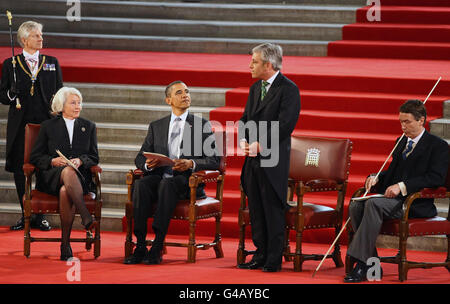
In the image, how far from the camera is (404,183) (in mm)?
5387

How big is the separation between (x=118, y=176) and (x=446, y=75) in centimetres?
316

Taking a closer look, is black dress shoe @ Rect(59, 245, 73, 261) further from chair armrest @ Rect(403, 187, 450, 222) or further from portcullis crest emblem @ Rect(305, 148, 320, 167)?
chair armrest @ Rect(403, 187, 450, 222)

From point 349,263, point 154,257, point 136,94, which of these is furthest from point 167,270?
point 136,94

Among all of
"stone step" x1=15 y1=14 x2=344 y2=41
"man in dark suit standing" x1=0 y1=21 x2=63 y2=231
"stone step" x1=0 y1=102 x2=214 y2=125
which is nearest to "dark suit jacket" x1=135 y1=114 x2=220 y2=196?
"man in dark suit standing" x1=0 y1=21 x2=63 y2=231

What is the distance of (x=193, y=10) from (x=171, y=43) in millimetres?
778

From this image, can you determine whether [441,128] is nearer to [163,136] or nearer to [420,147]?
[420,147]

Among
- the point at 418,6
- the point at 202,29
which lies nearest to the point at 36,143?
the point at 202,29

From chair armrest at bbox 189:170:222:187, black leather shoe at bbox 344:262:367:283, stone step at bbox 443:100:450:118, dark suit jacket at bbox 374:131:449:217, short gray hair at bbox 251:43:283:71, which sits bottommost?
black leather shoe at bbox 344:262:367:283

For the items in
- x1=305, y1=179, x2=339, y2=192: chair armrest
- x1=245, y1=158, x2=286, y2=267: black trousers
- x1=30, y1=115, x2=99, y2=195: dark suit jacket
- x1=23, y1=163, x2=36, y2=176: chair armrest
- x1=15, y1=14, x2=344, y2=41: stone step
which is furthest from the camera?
x1=15, y1=14, x2=344, y2=41: stone step

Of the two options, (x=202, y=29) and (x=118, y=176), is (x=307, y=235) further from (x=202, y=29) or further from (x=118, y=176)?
(x=202, y=29)

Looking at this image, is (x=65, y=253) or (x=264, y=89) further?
(x=65, y=253)

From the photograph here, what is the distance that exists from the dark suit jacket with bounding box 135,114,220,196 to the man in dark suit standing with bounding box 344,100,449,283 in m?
1.10

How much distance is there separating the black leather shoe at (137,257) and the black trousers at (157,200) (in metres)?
0.04

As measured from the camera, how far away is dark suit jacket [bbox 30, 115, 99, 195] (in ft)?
20.1
